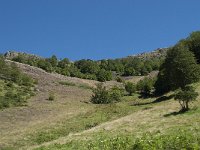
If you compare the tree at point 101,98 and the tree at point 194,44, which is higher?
the tree at point 194,44

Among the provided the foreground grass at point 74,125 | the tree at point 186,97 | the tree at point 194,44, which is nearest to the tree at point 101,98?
the foreground grass at point 74,125

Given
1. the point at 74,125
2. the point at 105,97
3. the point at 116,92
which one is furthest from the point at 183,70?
the point at 105,97

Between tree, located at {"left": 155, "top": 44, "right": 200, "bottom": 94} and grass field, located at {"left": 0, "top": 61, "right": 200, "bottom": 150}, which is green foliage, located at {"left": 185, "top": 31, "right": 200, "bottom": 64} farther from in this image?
tree, located at {"left": 155, "top": 44, "right": 200, "bottom": 94}

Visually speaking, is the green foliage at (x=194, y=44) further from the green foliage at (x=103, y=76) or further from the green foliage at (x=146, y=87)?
the green foliage at (x=103, y=76)

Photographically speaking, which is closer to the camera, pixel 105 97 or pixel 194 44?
pixel 105 97

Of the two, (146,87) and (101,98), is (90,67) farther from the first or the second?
(101,98)

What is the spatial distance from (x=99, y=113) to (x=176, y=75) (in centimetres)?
1122

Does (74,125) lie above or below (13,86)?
below

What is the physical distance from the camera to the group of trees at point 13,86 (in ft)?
238

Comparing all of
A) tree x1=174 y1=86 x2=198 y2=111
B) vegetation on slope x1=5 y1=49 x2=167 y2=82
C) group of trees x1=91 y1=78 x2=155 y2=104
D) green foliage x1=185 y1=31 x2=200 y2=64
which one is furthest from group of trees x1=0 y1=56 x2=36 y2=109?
tree x1=174 y1=86 x2=198 y2=111

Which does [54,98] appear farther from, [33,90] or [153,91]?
[153,91]

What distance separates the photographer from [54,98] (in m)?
78.4

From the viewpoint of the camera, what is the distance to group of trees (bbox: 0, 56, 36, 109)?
7258cm

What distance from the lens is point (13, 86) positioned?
279 ft
